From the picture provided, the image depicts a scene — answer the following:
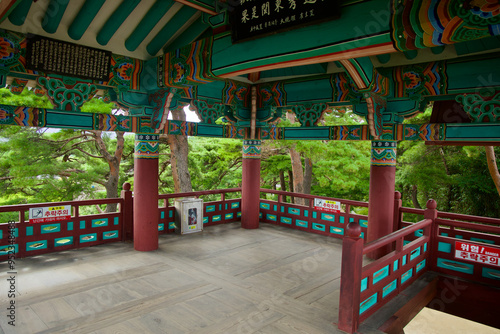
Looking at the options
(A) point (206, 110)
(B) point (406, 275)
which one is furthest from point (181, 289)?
(A) point (206, 110)

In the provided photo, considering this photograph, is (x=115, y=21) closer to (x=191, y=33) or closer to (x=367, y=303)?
(x=191, y=33)

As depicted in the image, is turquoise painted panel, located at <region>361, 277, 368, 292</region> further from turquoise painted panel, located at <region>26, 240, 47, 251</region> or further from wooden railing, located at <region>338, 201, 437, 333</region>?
turquoise painted panel, located at <region>26, 240, 47, 251</region>

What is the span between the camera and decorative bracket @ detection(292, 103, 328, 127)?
7.78m

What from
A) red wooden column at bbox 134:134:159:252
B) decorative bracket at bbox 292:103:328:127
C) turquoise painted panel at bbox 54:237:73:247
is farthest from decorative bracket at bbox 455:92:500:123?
turquoise painted panel at bbox 54:237:73:247

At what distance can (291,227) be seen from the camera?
368 inches

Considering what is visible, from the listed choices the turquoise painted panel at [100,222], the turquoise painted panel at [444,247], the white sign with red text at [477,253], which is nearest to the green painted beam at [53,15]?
the turquoise painted panel at [100,222]

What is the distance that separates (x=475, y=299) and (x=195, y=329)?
15.4ft

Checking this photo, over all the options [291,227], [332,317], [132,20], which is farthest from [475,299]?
[132,20]

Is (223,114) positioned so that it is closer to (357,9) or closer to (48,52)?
(48,52)

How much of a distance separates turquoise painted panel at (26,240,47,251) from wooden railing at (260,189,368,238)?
566cm

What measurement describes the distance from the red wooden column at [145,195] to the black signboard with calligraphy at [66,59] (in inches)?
62.4

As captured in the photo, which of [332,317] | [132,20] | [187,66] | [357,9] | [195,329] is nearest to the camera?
[357,9]

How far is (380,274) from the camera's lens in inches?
178

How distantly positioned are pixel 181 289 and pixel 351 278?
8.77 feet
